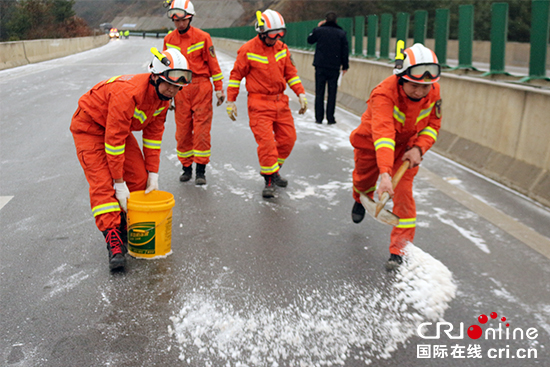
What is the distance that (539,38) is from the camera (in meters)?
7.44

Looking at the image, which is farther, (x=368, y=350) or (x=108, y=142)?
(x=108, y=142)

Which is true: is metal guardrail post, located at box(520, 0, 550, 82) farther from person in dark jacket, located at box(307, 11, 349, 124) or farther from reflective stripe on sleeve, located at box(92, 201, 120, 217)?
reflective stripe on sleeve, located at box(92, 201, 120, 217)

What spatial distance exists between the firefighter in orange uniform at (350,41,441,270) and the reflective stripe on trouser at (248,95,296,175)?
5.66 feet

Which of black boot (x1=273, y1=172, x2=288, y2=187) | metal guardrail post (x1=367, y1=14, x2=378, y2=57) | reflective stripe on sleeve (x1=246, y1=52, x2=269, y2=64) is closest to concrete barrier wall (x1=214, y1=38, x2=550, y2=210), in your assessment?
black boot (x1=273, y1=172, x2=288, y2=187)

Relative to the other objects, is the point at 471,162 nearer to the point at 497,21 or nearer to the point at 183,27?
the point at 497,21

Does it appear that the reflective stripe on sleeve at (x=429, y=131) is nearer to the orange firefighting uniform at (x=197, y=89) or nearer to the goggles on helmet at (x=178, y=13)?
the orange firefighting uniform at (x=197, y=89)

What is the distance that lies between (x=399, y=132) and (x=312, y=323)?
1.78 m

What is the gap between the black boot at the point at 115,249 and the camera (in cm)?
429

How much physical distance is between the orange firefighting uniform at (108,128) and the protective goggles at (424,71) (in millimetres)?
1930

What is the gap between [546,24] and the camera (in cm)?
728

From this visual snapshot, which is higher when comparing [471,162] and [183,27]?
[183,27]

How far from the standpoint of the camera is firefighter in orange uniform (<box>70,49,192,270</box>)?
14.0ft

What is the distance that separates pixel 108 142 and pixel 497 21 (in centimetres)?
638

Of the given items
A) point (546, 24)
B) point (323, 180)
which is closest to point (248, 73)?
point (323, 180)
